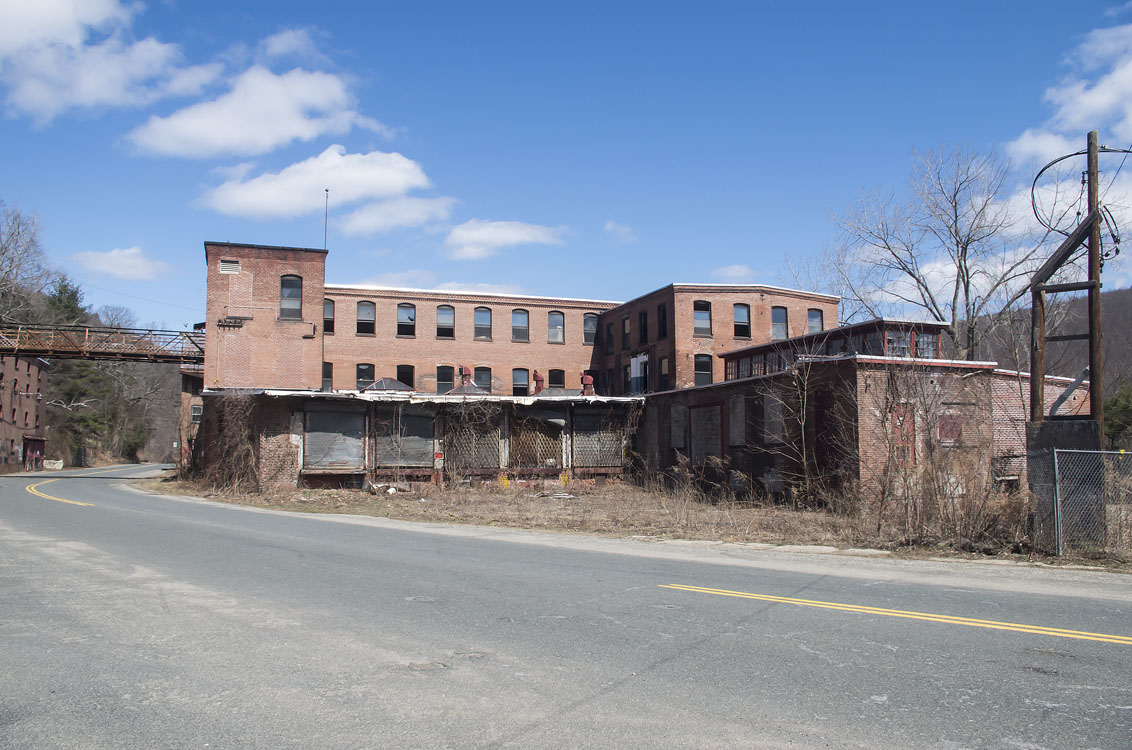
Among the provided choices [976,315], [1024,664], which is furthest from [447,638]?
[976,315]

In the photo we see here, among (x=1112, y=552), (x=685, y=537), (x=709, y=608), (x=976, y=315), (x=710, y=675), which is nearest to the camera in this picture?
(x=710, y=675)

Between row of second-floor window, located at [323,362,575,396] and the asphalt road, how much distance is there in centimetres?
3336

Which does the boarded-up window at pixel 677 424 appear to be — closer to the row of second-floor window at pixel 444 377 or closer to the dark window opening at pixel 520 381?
the row of second-floor window at pixel 444 377

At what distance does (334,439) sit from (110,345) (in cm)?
2057

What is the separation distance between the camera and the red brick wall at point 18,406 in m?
53.7

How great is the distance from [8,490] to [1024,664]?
3422 centimetres

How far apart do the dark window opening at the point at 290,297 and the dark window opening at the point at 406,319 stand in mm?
10403

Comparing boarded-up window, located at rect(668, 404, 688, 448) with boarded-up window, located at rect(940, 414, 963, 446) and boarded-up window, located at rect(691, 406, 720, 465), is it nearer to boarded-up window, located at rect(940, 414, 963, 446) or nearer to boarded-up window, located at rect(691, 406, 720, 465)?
boarded-up window, located at rect(691, 406, 720, 465)

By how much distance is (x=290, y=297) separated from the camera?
35.9m

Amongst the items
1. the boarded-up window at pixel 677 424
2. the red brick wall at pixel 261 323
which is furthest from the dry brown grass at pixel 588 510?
the red brick wall at pixel 261 323

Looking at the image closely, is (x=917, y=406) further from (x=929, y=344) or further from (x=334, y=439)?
(x=334, y=439)

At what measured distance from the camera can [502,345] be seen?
4741 centimetres

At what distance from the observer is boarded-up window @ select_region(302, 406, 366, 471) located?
28.8 meters

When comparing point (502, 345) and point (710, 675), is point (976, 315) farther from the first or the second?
point (710, 675)
